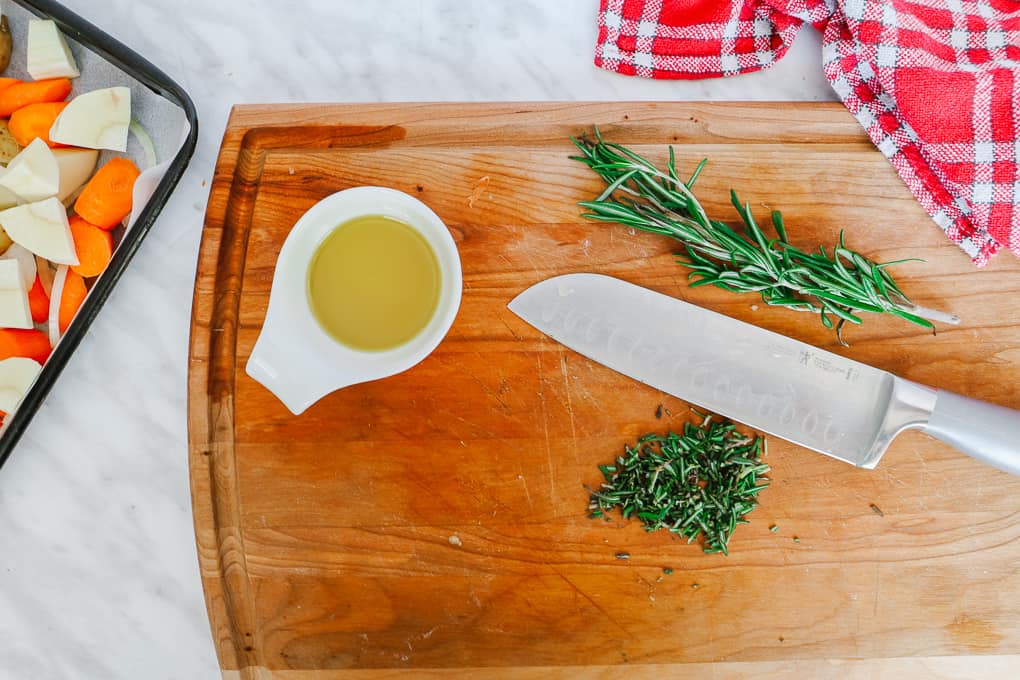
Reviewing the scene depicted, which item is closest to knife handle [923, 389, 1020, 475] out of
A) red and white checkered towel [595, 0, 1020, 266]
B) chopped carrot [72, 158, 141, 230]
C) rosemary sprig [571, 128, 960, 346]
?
rosemary sprig [571, 128, 960, 346]

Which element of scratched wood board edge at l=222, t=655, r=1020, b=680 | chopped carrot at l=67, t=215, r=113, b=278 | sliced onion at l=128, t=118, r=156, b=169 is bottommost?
scratched wood board edge at l=222, t=655, r=1020, b=680

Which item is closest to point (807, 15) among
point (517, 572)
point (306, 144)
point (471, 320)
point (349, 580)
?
point (471, 320)

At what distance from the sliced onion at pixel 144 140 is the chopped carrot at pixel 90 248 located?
0.14 meters

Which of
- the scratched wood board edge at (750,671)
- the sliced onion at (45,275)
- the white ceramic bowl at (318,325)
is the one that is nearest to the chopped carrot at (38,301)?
the sliced onion at (45,275)

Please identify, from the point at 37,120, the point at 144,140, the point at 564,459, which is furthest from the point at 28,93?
the point at 564,459

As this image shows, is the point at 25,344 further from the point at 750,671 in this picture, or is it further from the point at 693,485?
the point at 750,671

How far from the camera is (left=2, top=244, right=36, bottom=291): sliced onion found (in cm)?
114

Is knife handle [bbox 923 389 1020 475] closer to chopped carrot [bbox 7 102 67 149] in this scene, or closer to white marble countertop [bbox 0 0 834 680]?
white marble countertop [bbox 0 0 834 680]

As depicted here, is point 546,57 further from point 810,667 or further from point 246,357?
point 810,667

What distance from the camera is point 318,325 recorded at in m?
1.06

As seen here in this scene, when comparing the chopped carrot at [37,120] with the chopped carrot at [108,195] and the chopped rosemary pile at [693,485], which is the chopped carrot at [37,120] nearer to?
the chopped carrot at [108,195]

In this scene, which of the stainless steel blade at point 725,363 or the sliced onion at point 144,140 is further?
the sliced onion at point 144,140

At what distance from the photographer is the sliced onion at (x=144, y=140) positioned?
1176 millimetres

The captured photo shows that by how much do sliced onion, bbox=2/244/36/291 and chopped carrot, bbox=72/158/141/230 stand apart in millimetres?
119
